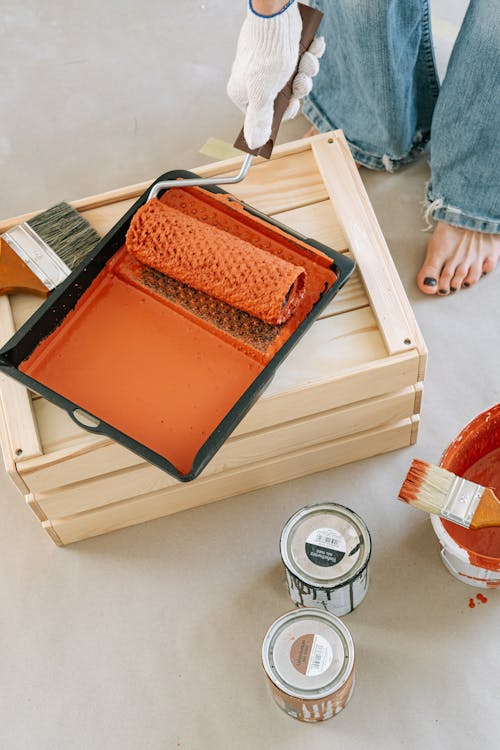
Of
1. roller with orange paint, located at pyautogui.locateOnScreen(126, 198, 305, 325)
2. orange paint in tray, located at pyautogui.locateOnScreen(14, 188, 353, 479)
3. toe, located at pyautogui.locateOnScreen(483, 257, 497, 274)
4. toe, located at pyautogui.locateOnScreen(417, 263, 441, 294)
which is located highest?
roller with orange paint, located at pyautogui.locateOnScreen(126, 198, 305, 325)

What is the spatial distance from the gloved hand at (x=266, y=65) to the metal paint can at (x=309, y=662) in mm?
596

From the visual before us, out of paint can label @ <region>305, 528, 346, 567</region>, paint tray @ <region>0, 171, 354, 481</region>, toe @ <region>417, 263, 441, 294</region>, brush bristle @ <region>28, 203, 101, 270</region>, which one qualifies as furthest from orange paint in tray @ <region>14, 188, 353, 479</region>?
toe @ <region>417, 263, 441, 294</region>

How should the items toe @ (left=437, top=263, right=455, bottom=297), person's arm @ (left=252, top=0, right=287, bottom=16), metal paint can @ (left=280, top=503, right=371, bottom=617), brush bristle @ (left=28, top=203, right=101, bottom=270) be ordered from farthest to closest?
toe @ (left=437, top=263, right=455, bottom=297)
brush bristle @ (left=28, top=203, right=101, bottom=270)
metal paint can @ (left=280, top=503, right=371, bottom=617)
person's arm @ (left=252, top=0, right=287, bottom=16)

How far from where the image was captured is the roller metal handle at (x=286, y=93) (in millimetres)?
1041

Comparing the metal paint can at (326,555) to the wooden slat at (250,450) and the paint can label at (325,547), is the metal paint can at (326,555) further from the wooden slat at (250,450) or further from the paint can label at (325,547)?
the wooden slat at (250,450)

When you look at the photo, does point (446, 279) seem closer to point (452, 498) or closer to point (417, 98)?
point (417, 98)

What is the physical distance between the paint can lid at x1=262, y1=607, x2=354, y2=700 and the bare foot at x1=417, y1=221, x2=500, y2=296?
2.01ft

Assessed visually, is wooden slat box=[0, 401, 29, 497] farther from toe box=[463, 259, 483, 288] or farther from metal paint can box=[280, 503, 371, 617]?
toe box=[463, 259, 483, 288]

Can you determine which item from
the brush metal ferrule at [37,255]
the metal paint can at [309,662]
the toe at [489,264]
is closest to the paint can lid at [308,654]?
the metal paint can at [309,662]

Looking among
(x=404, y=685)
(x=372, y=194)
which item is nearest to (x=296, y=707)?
(x=404, y=685)

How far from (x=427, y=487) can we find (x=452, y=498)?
0.11 feet

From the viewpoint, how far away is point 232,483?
1.25 m

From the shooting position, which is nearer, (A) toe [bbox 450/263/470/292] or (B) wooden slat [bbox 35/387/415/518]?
(B) wooden slat [bbox 35/387/415/518]

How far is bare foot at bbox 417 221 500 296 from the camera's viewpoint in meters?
1.42
